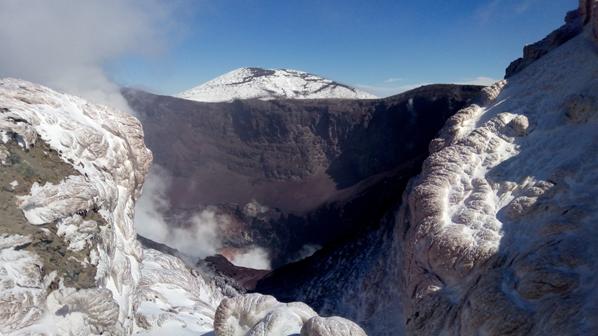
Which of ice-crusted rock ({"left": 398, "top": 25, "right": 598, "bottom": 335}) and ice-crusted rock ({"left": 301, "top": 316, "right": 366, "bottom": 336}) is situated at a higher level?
ice-crusted rock ({"left": 398, "top": 25, "right": 598, "bottom": 335})

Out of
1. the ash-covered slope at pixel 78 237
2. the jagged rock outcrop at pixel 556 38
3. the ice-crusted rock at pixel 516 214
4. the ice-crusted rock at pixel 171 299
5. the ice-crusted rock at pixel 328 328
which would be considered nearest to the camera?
the ash-covered slope at pixel 78 237

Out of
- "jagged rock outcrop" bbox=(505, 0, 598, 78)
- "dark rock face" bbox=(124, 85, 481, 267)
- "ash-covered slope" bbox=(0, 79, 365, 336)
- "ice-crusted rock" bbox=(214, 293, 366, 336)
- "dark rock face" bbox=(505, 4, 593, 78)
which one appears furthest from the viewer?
"dark rock face" bbox=(124, 85, 481, 267)

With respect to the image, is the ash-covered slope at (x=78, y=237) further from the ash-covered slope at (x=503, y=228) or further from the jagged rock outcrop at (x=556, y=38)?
the jagged rock outcrop at (x=556, y=38)

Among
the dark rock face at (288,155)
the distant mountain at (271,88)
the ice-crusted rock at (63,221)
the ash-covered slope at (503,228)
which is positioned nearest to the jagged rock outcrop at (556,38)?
the ash-covered slope at (503,228)

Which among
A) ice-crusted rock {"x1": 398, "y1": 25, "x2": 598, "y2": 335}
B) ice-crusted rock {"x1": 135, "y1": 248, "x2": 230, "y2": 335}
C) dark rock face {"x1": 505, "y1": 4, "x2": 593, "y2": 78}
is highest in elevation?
dark rock face {"x1": 505, "y1": 4, "x2": 593, "y2": 78}

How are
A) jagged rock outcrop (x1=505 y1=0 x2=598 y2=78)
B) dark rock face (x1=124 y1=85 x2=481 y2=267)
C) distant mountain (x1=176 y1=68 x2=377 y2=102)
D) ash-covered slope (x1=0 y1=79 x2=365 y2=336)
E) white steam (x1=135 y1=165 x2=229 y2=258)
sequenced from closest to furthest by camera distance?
ash-covered slope (x1=0 y1=79 x2=365 y2=336) < jagged rock outcrop (x1=505 y1=0 x2=598 y2=78) < dark rock face (x1=124 y1=85 x2=481 y2=267) < white steam (x1=135 y1=165 x2=229 y2=258) < distant mountain (x1=176 y1=68 x2=377 y2=102)

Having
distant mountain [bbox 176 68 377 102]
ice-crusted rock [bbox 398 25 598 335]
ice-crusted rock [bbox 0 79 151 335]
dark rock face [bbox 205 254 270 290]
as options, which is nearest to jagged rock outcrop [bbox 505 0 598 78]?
ice-crusted rock [bbox 398 25 598 335]

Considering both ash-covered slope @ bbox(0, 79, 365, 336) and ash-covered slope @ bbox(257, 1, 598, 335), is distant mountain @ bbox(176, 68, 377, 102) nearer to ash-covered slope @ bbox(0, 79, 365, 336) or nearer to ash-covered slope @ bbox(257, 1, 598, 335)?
ash-covered slope @ bbox(257, 1, 598, 335)
